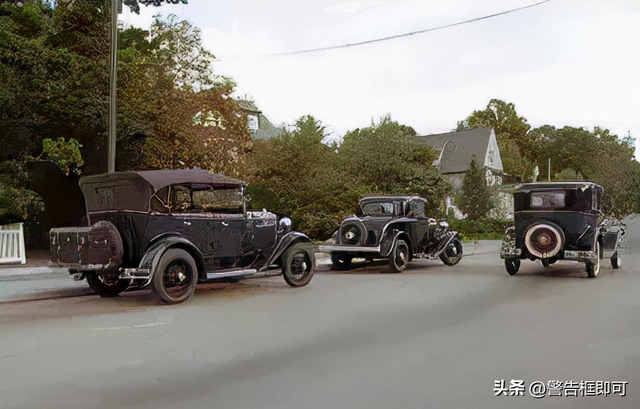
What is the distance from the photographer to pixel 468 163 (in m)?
11.3

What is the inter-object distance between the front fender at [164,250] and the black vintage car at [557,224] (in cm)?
632

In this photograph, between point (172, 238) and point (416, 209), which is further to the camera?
point (416, 209)

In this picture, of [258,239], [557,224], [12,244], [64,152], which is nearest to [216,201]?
[258,239]

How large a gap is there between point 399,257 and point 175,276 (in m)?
5.99

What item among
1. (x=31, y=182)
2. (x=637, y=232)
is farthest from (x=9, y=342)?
(x=637, y=232)

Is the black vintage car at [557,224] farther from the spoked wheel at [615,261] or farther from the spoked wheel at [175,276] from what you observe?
the spoked wheel at [175,276]

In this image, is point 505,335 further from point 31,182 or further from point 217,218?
point 31,182

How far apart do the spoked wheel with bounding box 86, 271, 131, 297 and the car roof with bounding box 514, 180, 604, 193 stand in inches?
299

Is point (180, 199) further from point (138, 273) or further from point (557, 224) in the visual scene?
point (557, 224)

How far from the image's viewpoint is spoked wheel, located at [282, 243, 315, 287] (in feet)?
34.4

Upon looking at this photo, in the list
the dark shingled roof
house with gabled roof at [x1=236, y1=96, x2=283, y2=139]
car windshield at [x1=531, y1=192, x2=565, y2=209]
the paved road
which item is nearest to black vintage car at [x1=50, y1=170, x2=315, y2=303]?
the paved road

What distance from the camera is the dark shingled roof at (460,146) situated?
10445 mm

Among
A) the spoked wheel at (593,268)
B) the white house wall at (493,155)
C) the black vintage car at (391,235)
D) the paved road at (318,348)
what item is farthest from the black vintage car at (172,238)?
the spoked wheel at (593,268)

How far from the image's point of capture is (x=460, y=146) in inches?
434
